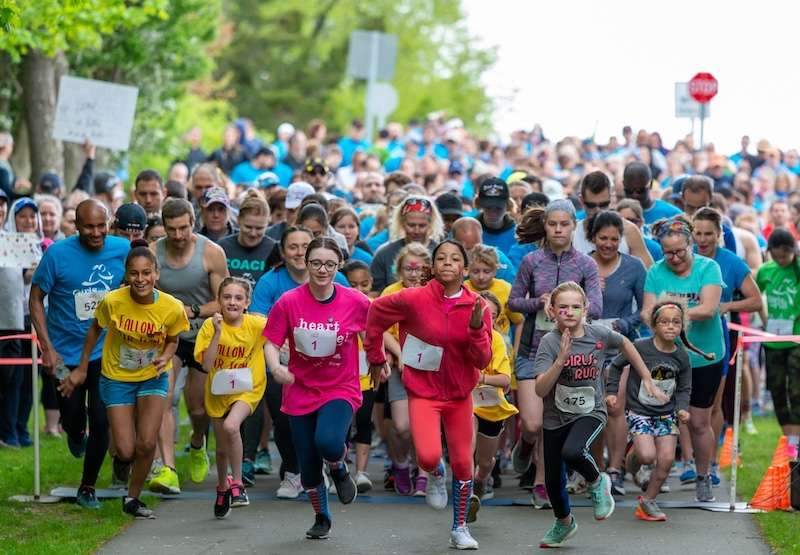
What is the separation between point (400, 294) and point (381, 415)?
3560mm

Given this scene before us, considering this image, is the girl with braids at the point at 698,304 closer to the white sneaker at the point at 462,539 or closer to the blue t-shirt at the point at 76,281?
the white sneaker at the point at 462,539

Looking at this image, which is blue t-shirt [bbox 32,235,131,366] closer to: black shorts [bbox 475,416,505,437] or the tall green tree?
Result: black shorts [bbox 475,416,505,437]

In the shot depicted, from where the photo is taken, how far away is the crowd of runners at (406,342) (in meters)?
10.8

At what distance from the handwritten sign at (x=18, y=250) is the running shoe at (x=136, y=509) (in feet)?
7.91

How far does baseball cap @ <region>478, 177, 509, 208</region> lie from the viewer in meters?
14.4

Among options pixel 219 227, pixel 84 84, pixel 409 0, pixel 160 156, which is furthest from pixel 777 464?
pixel 409 0

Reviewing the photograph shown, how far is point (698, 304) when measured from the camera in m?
12.9

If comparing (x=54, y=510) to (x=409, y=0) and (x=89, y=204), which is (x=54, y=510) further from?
(x=409, y=0)

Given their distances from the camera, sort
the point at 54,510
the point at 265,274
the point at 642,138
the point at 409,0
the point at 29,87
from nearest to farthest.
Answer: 1. the point at 54,510
2. the point at 265,274
3. the point at 29,87
4. the point at 642,138
5. the point at 409,0

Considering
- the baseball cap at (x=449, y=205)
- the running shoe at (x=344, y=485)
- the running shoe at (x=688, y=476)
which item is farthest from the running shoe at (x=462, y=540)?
the baseball cap at (x=449, y=205)

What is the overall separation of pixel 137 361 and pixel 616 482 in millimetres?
3830

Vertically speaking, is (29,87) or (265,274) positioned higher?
(29,87)

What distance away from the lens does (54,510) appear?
39.1ft

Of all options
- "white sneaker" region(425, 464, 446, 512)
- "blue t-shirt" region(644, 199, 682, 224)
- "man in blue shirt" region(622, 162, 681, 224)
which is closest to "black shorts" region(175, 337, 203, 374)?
"white sneaker" region(425, 464, 446, 512)
